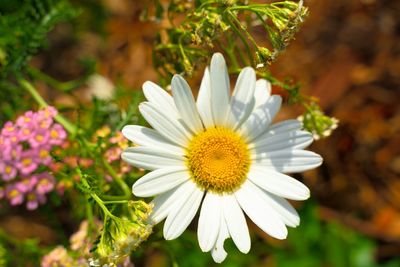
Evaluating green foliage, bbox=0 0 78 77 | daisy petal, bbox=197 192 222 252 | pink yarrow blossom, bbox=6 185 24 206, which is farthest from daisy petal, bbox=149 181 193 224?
green foliage, bbox=0 0 78 77

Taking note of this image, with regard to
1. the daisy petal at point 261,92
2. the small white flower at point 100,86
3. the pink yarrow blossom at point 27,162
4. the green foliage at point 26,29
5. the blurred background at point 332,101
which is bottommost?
the blurred background at point 332,101

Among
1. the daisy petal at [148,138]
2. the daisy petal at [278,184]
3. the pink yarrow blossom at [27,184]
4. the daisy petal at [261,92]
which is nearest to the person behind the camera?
the daisy petal at [148,138]

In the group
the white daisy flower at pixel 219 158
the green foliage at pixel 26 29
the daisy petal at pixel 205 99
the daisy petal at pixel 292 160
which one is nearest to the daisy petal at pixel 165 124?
the white daisy flower at pixel 219 158

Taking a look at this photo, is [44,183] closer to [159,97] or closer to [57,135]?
[57,135]

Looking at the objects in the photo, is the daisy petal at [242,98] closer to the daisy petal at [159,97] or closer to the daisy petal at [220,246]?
the daisy petal at [159,97]

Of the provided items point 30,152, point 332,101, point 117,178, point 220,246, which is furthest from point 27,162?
point 332,101

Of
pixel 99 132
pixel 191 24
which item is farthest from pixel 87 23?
pixel 191 24

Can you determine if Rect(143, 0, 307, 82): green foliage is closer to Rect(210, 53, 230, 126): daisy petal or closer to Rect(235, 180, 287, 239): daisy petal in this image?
Rect(210, 53, 230, 126): daisy petal
